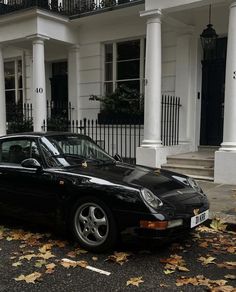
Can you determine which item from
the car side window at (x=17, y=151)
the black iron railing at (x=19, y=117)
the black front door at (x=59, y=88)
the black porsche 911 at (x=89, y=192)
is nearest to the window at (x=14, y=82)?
the black iron railing at (x=19, y=117)

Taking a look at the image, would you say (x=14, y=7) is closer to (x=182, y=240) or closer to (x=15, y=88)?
(x=15, y=88)

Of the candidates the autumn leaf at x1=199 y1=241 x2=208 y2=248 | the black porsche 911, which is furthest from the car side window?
Answer: the autumn leaf at x1=199 y1=241 x2=208 y2=248

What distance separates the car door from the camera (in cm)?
488

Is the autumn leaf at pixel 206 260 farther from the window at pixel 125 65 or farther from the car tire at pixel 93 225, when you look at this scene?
the window at pixel 125 65

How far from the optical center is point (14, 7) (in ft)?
40.9

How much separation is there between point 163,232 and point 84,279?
37.6 inches

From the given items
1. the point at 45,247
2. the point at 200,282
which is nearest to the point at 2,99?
the point at 45,247

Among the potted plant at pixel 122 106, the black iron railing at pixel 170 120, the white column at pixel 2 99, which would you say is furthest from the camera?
the white column at pixel 2 99

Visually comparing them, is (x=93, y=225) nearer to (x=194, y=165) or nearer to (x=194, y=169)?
(x=194, y=169)

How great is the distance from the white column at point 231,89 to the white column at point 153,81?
174 cm

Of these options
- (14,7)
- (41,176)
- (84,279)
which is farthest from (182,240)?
(14,7)

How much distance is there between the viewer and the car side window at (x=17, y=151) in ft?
17.5

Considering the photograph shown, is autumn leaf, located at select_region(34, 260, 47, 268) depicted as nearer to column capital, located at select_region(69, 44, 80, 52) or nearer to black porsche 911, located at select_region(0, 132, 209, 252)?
black porsche 911, located at select_region(0, 132, 209, 252)

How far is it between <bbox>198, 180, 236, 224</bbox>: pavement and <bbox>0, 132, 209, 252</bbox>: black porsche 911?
896mm
